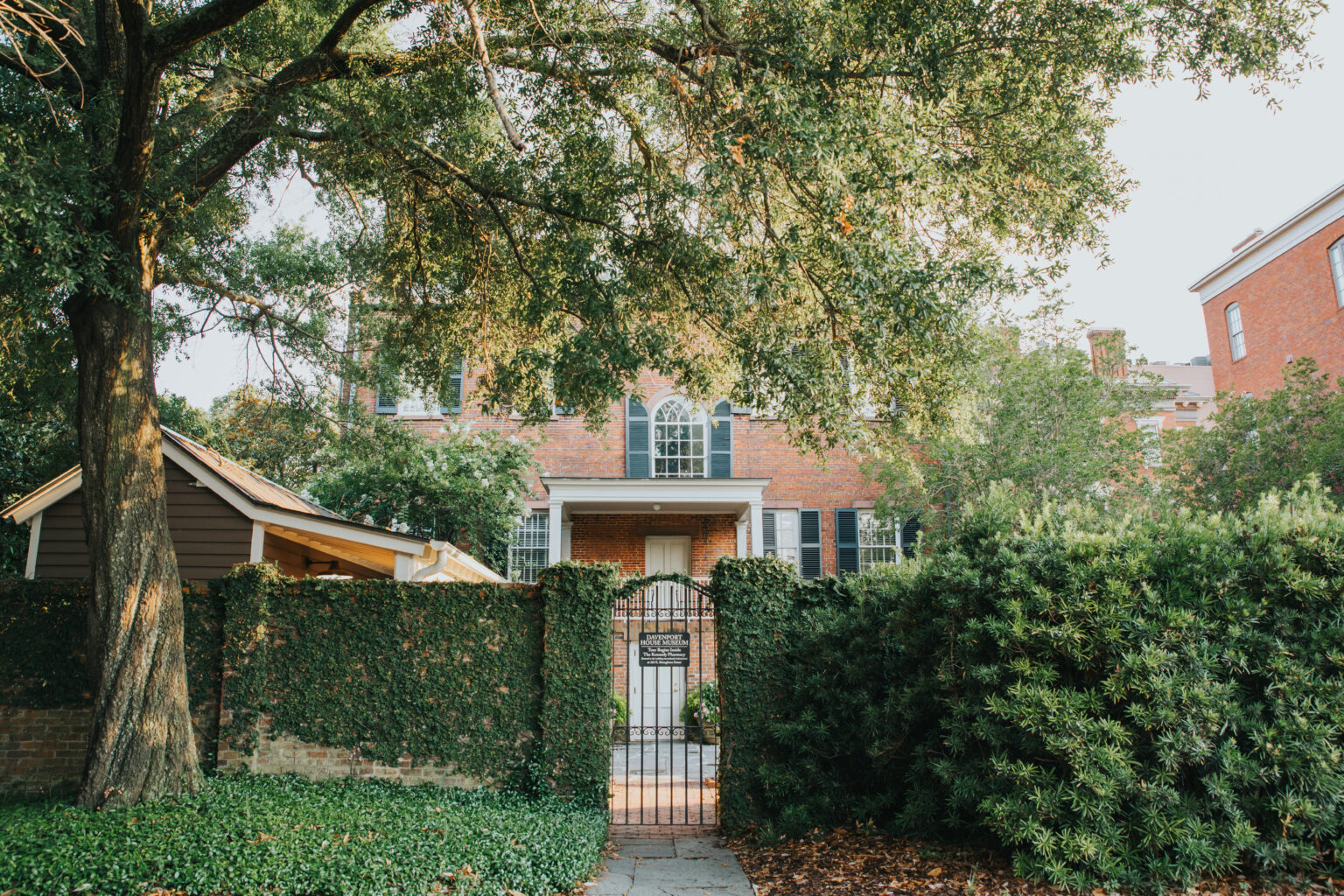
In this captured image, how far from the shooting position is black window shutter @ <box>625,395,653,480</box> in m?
17.8

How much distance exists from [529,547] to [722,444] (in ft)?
15.9

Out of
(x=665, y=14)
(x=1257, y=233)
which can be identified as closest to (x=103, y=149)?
(x=665, y=14)

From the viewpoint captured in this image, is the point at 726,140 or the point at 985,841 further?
Answer: the point at 726,140

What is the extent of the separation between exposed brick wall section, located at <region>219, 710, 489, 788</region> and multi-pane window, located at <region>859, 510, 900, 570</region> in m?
11.7

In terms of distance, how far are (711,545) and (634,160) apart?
10.5 meters

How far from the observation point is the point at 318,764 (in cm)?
833

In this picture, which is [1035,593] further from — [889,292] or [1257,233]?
[1257,233]

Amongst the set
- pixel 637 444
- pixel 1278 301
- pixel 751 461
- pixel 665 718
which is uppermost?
pixel 1278 301

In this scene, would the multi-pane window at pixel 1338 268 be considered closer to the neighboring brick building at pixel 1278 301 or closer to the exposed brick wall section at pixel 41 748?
the neighboring brick building at pixel 1278 301

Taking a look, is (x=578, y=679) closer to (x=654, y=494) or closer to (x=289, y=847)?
(x=289, y=847)

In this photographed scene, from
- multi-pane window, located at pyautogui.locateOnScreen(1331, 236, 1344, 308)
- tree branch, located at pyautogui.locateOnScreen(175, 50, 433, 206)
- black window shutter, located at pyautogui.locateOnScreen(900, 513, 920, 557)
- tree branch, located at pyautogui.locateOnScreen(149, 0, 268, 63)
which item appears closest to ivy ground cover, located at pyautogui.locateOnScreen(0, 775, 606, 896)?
tree branch, located at pyautogui.locateOnScreen(175, 50, 433, 206)

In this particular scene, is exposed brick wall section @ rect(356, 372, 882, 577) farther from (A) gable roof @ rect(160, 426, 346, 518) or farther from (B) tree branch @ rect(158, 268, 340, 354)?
(B) tree branch @ rect(158, 268, 340, 354)

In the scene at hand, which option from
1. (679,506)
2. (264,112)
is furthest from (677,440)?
(264,112)

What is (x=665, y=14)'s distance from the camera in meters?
8.60
